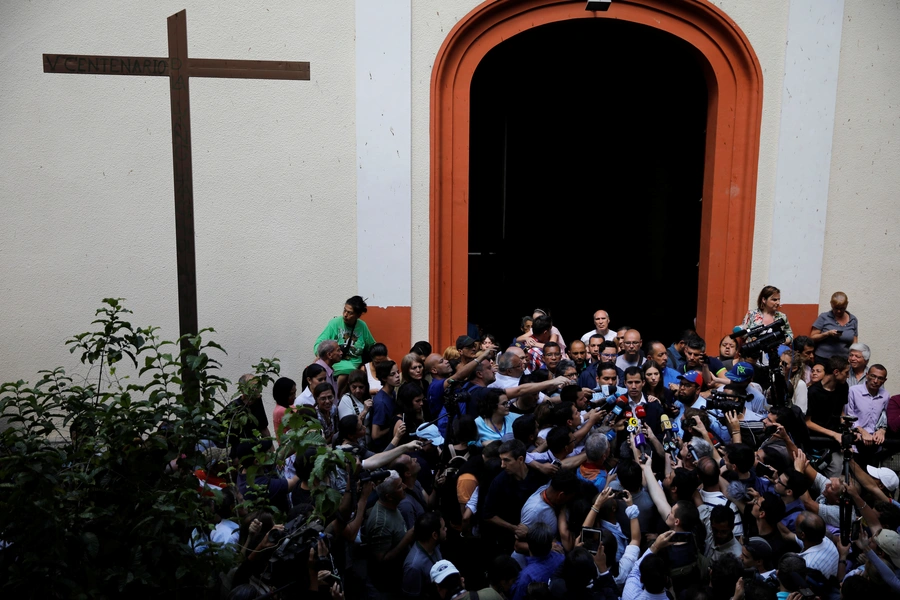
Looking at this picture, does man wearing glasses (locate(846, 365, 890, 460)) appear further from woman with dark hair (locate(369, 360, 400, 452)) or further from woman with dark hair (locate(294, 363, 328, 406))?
woman with dark hair (locate(294, 363, 328, 406))

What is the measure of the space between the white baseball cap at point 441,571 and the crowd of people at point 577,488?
0.01 metres

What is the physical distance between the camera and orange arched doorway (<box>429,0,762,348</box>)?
8.09 m

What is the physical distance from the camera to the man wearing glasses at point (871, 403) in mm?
7102

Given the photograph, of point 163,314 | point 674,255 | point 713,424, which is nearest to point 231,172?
point 163,314

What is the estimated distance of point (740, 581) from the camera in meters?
4.04

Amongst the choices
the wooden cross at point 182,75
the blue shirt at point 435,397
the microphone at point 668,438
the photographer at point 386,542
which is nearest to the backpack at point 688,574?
the microphone at point 668,438

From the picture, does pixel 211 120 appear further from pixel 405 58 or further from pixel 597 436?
pixel 597 436

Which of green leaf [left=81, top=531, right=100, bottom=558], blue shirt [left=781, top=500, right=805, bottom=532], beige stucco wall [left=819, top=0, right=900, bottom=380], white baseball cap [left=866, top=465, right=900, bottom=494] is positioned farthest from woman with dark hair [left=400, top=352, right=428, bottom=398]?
beige stucco wall [left=819, top=0, right=900, bottom=380]

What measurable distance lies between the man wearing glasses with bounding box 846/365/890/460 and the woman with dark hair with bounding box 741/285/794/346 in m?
0.89

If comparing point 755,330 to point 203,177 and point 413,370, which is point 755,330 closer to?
point 413,370

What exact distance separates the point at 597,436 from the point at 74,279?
17.1ft

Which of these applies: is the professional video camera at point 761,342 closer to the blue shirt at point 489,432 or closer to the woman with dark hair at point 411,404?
the blue shirt at point 489,432

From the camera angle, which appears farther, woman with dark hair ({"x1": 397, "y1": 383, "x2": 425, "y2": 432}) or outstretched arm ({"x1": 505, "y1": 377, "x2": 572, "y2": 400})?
outstretched arm ({"x1": 505, "y1": 377, "x2": 572, "y2": 400})

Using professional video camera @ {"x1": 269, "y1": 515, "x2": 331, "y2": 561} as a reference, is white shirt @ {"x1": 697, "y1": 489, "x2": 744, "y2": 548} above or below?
below
